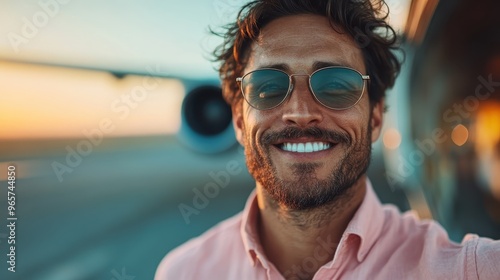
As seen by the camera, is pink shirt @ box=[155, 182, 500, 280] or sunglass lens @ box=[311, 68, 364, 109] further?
sunglass lens @ box=[311, 68, 364, 109]

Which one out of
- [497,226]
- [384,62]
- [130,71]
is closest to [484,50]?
[497,226]

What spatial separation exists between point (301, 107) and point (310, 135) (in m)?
0.08

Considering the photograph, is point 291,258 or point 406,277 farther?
point 291,258

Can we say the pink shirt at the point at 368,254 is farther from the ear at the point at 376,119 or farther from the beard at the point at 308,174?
the ear at the point at 376,119

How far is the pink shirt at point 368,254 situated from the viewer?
1.07 metres

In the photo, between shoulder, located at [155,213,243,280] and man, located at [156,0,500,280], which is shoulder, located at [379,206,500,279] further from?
shoulder, located at [155,213,243,280]

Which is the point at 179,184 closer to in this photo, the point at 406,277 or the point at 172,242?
the point at 172,242

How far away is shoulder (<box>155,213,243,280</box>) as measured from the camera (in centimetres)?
142

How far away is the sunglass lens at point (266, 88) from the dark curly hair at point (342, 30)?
17cm

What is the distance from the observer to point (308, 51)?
1.29m

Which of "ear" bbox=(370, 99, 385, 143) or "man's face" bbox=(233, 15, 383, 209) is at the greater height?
"man's face" bbox=(233, 15, 383, 209)

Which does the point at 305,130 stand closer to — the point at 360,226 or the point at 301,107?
the point at 301,107

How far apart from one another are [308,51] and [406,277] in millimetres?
623

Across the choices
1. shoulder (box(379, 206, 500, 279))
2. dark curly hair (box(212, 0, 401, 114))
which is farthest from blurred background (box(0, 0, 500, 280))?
shoulder (box(379, 206, 500, 279))
